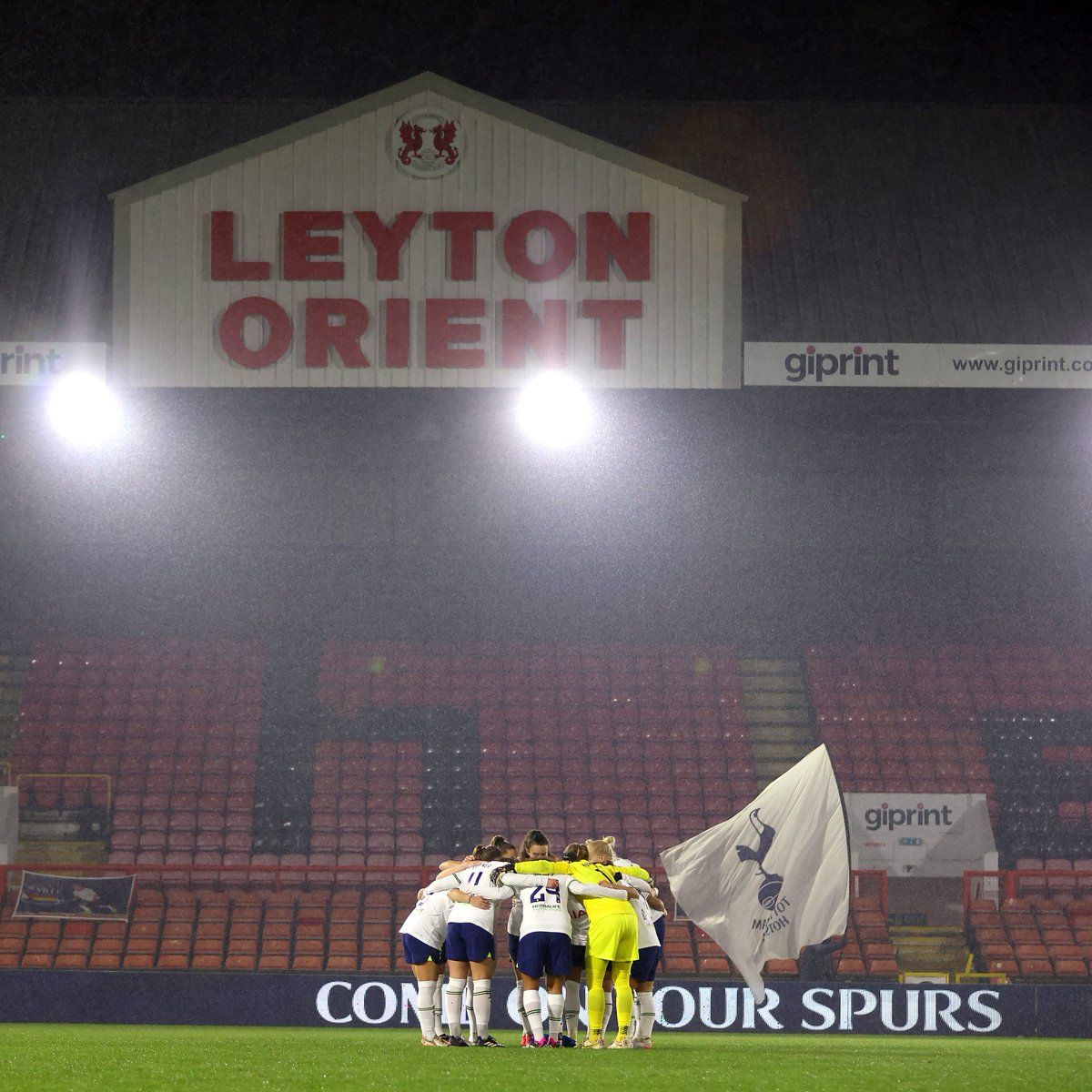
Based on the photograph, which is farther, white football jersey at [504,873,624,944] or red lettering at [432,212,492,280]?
red lettering at [432,212,492,280]

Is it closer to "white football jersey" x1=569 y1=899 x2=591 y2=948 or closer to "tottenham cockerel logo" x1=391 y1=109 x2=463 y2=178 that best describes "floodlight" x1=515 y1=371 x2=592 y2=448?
"tottenham cockerel logo" x1=391 y1=109 x2=463 y2=178

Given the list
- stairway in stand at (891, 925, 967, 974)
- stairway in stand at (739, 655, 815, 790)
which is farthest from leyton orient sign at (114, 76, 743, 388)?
stairway in stand at (891, 925, 967, 974)

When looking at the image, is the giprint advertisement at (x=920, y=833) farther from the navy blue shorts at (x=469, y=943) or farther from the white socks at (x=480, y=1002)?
the navy blue shorts at (x=469, y=943)

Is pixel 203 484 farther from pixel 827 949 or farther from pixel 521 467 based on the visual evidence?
pixel 827 949

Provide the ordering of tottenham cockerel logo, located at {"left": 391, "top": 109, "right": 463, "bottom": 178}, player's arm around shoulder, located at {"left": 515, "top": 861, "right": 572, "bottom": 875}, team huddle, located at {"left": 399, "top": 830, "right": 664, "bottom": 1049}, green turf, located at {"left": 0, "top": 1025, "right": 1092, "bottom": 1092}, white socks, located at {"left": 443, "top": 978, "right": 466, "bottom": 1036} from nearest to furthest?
1. green turf, located at {"left": 0, "top": 1025, "right": 1092, "bottom": 1092}
2. player's arm around shoulder, located at {"left": 515, "top": 861, "right": 572, "bottom": 875}
3. team huddle, located at {"left": 399, "top": 830, "right": 664, "bottom": 1049}
4. white socks, located at {"left": 443, "top": 978, "right": 466, "bottom": 1036}
5. tottenham cockerel logo, located at {"left": 391, "top": 109, "right": 463, "bottom": 178}

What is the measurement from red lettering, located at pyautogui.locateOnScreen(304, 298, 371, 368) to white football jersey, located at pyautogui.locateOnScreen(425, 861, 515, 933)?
8430 mm

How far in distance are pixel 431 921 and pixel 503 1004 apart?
4.31 metres

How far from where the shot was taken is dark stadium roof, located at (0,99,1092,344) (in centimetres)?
2105

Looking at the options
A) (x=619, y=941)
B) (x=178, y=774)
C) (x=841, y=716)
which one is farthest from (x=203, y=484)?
→ (x=619, y=941)

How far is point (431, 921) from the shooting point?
13.7 metres

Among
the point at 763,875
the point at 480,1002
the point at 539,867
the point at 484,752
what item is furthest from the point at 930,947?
the point at 539,867

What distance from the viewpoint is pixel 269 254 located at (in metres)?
20.2

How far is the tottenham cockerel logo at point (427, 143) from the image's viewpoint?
2050 cm

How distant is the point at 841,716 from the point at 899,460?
4218mm
